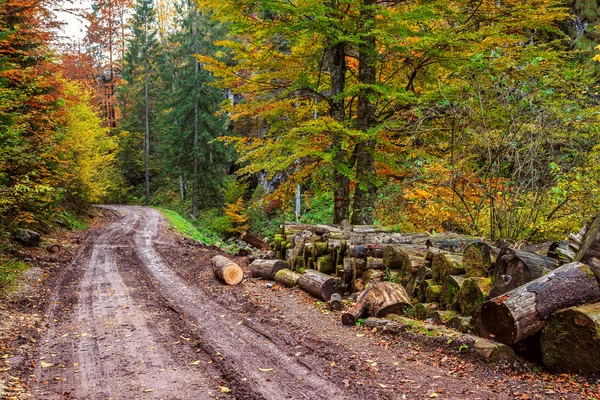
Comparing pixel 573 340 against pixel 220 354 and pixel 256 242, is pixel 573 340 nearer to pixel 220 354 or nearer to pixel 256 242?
pixel 220 354

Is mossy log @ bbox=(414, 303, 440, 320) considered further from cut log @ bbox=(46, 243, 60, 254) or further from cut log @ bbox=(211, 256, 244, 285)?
cut log @ bbox=(46, 243, 60, 254)

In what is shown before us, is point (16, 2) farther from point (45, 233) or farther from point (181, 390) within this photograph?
point (181, 390)

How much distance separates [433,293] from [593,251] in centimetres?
247

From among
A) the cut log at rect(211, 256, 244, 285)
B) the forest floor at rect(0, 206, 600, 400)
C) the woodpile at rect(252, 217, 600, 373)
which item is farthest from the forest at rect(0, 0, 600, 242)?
the forest floor at rect(0, 206, 600, 400)

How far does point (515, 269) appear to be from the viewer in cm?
532

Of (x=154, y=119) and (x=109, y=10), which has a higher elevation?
(x=109, y=10)

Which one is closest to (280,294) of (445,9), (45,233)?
(445,9)

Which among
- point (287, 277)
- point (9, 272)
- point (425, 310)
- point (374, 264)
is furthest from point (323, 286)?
point (9, 272)

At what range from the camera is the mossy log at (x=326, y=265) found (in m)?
9.61

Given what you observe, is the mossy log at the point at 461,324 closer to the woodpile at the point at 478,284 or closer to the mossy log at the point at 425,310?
the woodpile at the point at 478,284

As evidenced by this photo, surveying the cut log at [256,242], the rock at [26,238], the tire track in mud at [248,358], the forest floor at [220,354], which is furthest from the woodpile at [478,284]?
the rock at [26,238]

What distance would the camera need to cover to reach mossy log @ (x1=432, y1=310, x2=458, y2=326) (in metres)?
6.00

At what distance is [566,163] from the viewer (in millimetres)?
7871

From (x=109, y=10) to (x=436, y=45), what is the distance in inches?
1664
